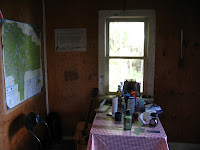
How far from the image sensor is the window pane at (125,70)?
3.28 metres

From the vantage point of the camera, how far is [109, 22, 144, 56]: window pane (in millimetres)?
3211

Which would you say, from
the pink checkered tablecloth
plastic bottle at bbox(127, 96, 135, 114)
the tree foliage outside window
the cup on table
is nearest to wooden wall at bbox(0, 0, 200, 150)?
the tree foliage outside window

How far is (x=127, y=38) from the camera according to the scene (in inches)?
127

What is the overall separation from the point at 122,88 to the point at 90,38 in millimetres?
973

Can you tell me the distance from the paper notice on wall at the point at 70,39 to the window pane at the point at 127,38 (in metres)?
0.47

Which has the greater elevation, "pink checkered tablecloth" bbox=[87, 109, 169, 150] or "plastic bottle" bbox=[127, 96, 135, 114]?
"plastic bottle" bbox=[127, 96, 135, 114]

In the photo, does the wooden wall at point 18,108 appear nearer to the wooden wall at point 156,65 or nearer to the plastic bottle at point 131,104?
the wooden wall at point 156,65

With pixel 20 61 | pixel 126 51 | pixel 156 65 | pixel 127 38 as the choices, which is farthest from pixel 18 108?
pixel 156 65

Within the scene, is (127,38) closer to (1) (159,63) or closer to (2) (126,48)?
(2) (126,48)

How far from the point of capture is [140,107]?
279cm

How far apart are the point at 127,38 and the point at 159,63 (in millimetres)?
661

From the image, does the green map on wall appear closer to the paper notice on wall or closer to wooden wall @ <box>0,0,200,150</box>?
wooden wall @ <box>0,0,200,150</box>

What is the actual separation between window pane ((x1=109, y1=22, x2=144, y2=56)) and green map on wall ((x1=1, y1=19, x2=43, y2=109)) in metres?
1.21

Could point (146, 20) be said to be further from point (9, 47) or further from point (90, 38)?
point (9, 47)
